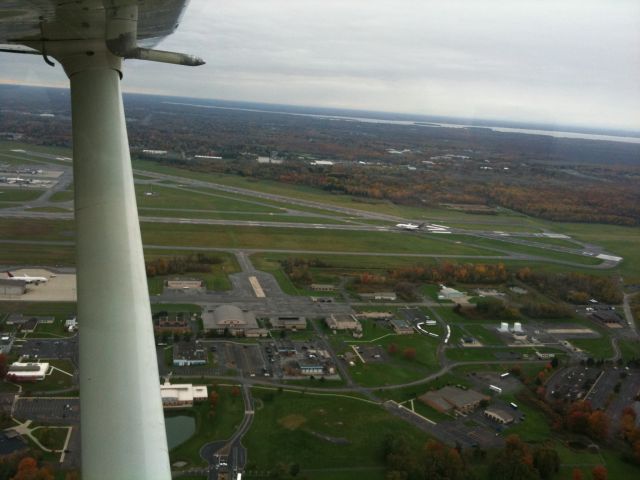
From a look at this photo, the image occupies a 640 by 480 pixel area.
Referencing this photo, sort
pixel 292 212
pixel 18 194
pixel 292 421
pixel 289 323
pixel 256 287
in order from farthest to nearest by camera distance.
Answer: pixel 292 212 → pixel 18 194 → pixel 256 287 → pixel 289 323 → pixel 292 421

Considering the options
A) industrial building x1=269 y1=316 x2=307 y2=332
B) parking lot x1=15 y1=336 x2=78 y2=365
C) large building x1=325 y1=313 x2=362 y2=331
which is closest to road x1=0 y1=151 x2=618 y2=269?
parking lot x1=15 y1=336 x2=78 y2=365

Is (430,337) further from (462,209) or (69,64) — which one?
(462,209)

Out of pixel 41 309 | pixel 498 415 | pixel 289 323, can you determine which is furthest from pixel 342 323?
pixel 41 309

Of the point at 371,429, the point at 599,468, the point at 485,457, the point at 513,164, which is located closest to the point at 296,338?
the point at 371,429

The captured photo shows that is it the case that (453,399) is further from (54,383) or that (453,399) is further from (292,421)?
(54,383)

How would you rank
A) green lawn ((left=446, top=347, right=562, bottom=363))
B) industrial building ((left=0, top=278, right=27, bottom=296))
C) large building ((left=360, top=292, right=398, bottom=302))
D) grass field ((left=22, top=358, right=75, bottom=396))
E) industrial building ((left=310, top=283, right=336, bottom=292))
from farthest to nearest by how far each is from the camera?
industrial building ((left=310, top=283, right=336, bottom=292)) → large building ((left=360, top=292, right=398, bottom=302)) → industrial building ((left=0, top=278, right=27, bottom=296)) → green lawn ((left=446, top=347, right=562, bottom=363)) → grass field ((left=22, top=358, right=75, bottom=396))

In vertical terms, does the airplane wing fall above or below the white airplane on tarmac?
above

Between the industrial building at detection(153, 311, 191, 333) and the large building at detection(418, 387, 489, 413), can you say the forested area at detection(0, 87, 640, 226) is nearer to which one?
the industrial building at detection(153, 311, 191, 333)
